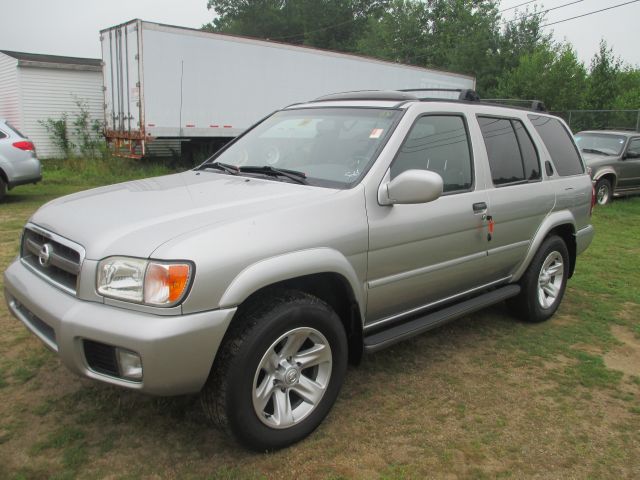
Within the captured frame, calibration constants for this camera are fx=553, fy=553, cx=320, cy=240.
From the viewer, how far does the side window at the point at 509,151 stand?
4.08 metres

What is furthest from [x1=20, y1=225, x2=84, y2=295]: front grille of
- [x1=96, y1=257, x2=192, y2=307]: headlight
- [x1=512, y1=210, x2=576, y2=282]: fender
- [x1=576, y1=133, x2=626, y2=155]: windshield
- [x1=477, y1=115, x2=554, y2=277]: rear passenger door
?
[x1=576, y1=133, x2=626, y2=155]: windshield

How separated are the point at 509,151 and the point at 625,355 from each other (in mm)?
1797

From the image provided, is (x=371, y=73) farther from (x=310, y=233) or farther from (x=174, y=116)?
(x=310, y=233)

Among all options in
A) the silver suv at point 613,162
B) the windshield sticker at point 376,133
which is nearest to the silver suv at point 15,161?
the windshield sticker at point 376,133

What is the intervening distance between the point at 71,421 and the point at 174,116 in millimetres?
10404

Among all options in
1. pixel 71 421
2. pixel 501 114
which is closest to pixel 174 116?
pixel 501 114

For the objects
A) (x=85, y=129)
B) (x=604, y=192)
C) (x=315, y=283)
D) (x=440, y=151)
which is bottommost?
(x=604, y=192)

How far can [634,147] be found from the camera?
12195 mm

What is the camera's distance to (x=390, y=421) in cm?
315

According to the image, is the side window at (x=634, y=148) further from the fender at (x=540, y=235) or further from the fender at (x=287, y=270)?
the fender at (x=287, y=270)

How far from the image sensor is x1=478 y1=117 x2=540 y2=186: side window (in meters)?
4.08

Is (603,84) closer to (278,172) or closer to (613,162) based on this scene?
(613,162)

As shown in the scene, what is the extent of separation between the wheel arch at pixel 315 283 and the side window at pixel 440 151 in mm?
725

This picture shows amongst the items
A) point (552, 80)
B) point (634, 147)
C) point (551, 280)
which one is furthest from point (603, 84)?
point (551, 280)
